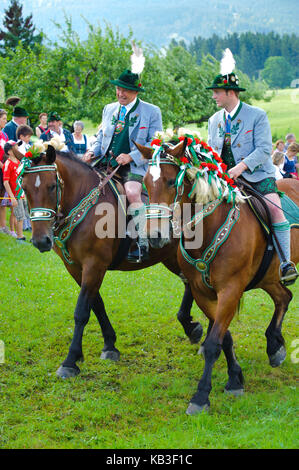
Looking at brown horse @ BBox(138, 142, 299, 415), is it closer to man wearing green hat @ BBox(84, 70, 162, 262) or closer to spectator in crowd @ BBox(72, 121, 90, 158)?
man wearing green hat @ BBox(84, 70, 162, 262)

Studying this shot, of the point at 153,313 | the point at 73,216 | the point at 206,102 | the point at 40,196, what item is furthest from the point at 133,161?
the point at 206,102

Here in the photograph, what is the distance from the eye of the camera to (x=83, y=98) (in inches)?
858

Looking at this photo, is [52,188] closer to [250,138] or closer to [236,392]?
[250,138]

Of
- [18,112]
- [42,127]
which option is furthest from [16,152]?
[42,127]

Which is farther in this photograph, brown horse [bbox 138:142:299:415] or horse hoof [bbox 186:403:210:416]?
horse hoof [bbox 186:403:210:416]

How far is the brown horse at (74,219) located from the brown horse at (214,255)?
3.41 ft

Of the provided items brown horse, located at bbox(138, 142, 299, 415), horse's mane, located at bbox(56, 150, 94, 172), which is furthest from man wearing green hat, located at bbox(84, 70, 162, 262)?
brown horse, located at bbox(138, 142, 299, 415)

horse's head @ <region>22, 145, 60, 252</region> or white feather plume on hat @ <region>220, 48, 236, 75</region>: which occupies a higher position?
white feather plume on hat @ <region>220, 48, 236, 75</region>

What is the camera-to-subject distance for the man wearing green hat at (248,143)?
540 centimetres

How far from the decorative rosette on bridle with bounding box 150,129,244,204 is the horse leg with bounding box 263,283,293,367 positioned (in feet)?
5.23

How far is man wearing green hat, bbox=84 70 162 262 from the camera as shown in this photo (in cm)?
615

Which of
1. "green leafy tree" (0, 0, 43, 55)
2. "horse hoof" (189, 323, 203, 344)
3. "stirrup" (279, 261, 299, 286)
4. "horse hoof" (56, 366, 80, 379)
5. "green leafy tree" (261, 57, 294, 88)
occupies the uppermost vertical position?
"green leafy tree" (0, 0, 43, 55)

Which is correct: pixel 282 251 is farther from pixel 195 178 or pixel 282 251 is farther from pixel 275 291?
pixel 195 178

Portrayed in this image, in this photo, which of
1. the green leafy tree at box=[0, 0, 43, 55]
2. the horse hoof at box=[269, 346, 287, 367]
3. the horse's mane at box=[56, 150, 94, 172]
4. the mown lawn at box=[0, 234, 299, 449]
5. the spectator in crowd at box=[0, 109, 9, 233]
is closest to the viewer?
the mown lawn at box=[0, 234, 299, 449]
